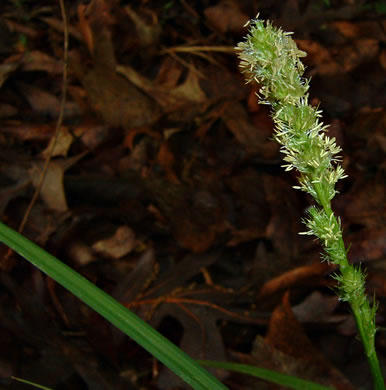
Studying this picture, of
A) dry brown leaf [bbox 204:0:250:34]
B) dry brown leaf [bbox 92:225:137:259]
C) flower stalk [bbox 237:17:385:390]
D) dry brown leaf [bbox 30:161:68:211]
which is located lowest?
dry brown leaf [bbox 92:225:137:259]

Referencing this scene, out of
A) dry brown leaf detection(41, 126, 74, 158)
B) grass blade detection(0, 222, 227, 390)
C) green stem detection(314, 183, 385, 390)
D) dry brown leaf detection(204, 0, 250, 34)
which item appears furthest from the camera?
dry brown leaf detection(204, 0, 250, 34)

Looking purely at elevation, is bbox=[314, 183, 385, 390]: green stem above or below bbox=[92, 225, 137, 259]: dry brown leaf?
above

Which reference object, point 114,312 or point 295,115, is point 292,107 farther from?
point 114,312

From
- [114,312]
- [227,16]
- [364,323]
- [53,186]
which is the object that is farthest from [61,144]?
[364,323]

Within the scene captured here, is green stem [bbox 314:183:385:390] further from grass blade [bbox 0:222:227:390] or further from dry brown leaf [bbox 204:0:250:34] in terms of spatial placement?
dry brown leaf [bbox 204:0:250:34]

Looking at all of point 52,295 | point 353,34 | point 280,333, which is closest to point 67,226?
point 52,295

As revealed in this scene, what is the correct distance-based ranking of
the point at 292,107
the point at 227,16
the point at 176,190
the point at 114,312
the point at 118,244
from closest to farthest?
the point at 292,107 < the point at 114,312 < the point at 118,244 < the point at 176,190 < the point at 227,16

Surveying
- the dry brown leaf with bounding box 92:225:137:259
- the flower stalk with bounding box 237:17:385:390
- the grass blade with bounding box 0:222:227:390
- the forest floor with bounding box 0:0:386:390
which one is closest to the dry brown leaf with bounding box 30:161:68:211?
the forest floor with bounding box 0:0:386:390

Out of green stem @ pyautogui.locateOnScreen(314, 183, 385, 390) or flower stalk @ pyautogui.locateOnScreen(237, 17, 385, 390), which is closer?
flower stalk @ pyautogui.locateOnScreen(237, 17, 385, 390)

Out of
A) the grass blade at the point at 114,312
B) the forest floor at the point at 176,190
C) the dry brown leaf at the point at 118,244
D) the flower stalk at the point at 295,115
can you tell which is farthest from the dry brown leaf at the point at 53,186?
the flower stalk at the point at 295,115

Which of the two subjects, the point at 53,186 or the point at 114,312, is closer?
the point at 114,312

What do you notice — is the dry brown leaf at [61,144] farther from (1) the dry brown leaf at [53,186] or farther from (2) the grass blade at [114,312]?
(2) the grass blade at [114,312]
